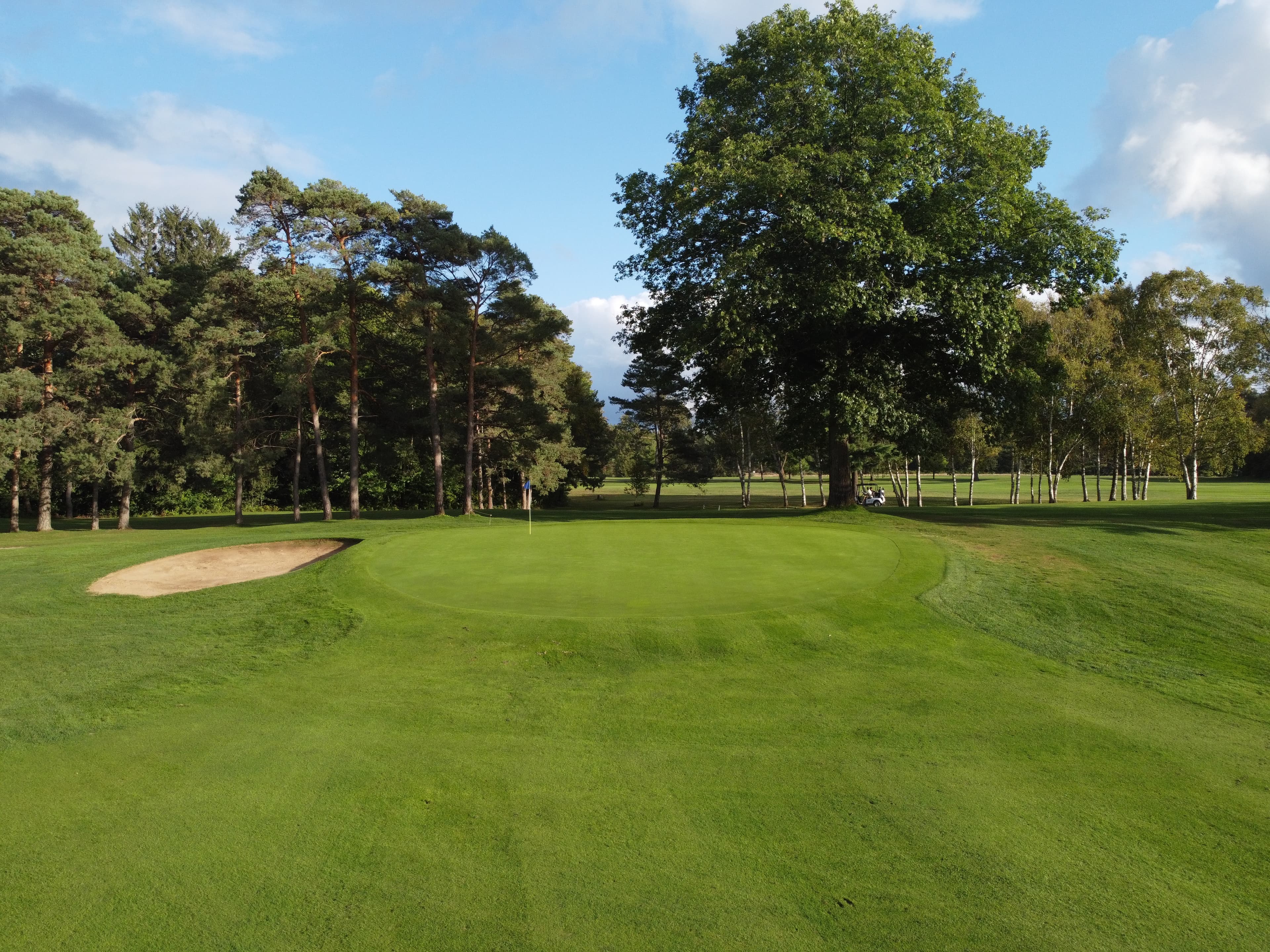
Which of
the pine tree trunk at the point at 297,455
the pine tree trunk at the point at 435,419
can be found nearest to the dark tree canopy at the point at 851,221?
the pine tree trunk at the point at 435,419

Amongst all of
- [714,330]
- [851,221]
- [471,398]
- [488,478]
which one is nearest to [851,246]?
[851,221]

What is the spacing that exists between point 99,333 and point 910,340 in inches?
1391

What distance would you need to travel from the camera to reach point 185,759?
22.4 feet

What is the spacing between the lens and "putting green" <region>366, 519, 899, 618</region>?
1123 centimetres

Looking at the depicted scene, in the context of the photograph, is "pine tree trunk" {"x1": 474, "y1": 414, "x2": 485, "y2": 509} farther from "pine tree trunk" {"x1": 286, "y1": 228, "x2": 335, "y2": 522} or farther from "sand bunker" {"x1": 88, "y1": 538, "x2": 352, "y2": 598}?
"sand bunker" {"x1": 88, "y1": 538, "x2": 352, "y2": 598}

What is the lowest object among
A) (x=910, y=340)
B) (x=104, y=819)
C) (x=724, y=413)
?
(x=104, y=819)

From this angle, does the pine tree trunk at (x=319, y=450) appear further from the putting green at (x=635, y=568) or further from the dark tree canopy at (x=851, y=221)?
the putting green at (x=635, y=568)

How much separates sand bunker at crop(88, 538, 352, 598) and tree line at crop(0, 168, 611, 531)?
599 inches

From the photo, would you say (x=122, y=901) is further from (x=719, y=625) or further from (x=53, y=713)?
(x=719, y=625)

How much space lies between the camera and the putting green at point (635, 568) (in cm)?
1123

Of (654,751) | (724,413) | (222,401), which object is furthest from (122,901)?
(222,401)

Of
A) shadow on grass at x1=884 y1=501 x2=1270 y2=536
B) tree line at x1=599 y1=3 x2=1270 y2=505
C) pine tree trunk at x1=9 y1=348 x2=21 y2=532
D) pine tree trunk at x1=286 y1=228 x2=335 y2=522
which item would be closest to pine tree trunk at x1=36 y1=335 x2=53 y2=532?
pine tree trunk at x1=9 y1=348 x2=21 y2=532

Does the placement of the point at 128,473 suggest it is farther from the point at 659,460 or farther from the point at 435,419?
the point at 659,460

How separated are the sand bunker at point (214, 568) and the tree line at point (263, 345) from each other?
1520 centimetres
